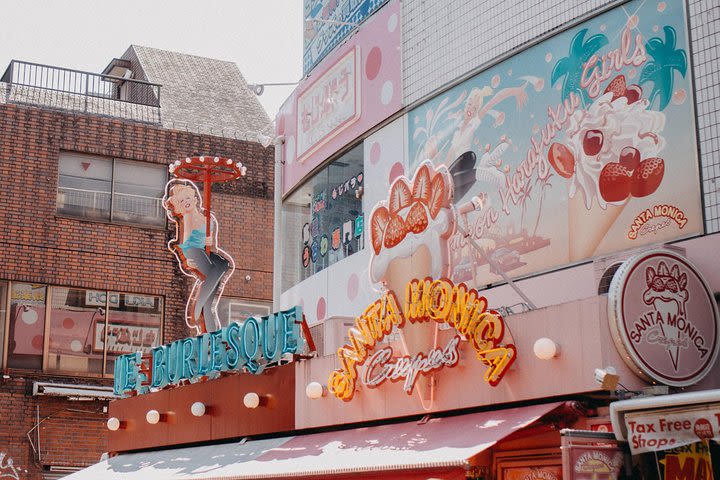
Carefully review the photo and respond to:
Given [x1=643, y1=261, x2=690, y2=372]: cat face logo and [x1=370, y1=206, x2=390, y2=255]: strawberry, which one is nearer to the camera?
[x1=643, y1=261, x2=690, y2=372]: cat face logo

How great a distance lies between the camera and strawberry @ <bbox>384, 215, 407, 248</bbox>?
40.8ft

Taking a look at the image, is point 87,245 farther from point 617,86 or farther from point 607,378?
point 607,378

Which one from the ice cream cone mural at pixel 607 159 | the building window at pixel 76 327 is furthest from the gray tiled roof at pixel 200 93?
the ice cream cone mural at pixel 607 159

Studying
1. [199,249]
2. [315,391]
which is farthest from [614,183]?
[199,249]

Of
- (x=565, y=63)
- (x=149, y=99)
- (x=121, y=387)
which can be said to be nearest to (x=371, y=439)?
(x=565, y=63)

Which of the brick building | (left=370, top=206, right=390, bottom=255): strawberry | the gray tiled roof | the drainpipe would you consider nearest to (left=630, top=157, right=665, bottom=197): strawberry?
(left=370, top=206, right=390, bottom=255): strawberry

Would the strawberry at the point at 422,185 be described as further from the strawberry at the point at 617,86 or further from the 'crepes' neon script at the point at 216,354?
the 'crepes' neon script at the point at 216,354

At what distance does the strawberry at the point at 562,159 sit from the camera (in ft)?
38.4

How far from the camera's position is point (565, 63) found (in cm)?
1198

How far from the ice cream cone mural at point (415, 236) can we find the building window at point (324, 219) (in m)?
2.87

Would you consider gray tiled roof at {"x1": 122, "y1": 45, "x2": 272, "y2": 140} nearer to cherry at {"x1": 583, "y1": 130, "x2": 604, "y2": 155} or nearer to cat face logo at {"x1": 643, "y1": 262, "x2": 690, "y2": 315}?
cherry at {"x1": 583, "y1": 130, "x2": 604, "y2": 155}

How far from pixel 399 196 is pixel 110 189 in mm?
12729

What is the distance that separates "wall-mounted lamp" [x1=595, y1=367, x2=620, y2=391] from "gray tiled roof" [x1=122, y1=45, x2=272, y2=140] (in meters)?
17.0

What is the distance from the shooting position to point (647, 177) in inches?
426
